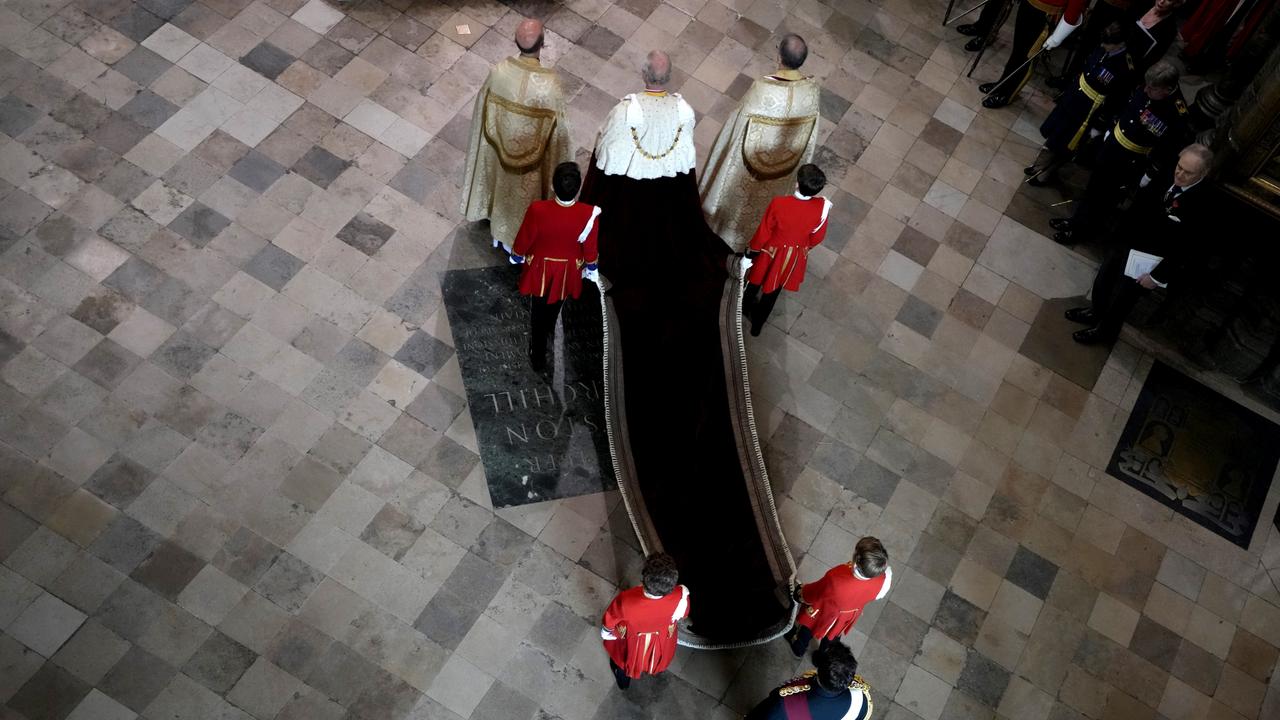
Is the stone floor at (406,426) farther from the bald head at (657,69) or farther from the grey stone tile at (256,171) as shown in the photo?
the bald head at (657,69)

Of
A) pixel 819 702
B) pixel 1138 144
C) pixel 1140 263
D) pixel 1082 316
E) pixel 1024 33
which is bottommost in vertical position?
pixel 1082 316

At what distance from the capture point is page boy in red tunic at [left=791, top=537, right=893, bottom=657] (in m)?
5.87

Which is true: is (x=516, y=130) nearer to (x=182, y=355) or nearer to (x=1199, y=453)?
(x=182, y=355)

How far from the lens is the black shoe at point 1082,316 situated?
8.76 metres

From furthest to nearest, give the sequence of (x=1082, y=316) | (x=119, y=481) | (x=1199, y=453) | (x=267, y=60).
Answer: (x=267, y=60) < (x=1082, y=316) < (x=1199, y=453) < (x=119, y=481)

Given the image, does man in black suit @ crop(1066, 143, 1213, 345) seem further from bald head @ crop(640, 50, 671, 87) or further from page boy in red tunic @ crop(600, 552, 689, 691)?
page boy in red tunic @ crop(600, 552, 689, 691)

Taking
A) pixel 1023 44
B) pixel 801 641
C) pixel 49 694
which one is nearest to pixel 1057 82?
pixel 1023 44

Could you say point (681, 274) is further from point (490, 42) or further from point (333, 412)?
point (490, 42)

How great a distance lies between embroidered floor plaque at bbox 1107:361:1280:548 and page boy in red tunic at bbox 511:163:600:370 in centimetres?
419

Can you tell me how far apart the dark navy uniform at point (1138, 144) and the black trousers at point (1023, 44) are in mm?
1189

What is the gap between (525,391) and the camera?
7.61 meters

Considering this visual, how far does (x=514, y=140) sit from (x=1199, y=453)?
5535 mm

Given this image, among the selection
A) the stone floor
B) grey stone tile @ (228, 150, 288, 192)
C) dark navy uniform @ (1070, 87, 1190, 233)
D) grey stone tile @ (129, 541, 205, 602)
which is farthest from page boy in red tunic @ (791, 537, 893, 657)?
grey stone tile @ (228, 150, 288, 192)

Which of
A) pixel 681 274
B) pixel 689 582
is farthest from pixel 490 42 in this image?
pixel 689 582
